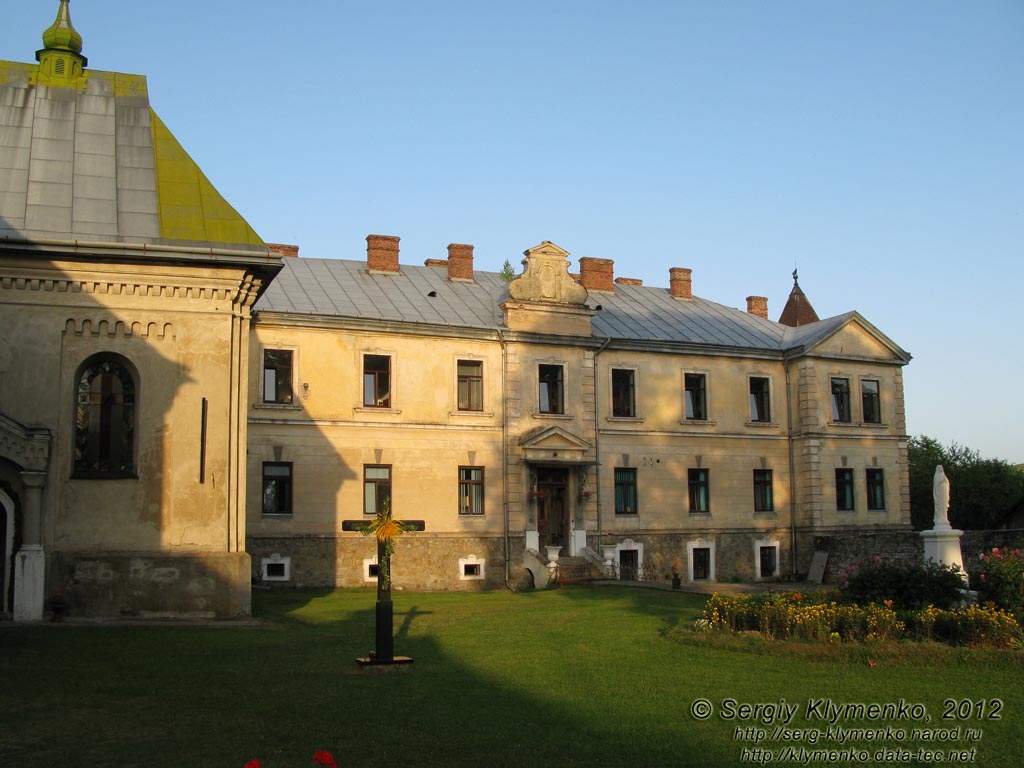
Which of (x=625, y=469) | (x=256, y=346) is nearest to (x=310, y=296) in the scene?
(x=256, y=346)

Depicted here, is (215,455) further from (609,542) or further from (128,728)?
(609,542)

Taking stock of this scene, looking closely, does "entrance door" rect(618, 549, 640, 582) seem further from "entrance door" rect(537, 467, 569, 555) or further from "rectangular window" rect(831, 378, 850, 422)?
"rectangular window" rect(831, 378, 850, 422)

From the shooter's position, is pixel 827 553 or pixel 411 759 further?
pixel 827 553

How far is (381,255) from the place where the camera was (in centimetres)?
3497

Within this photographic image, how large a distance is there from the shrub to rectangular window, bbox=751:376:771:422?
19.1m

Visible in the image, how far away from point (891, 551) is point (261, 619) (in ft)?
69.2

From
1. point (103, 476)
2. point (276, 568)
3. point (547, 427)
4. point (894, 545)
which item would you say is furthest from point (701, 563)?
point (103, 476)

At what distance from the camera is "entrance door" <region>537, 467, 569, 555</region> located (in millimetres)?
32438

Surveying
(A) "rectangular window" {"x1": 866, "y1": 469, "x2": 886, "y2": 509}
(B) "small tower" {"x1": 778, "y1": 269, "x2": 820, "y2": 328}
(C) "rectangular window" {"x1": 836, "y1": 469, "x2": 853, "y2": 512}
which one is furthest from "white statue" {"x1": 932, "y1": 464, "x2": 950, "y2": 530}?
(B) "small tower" {"x1": 778, "y1": 269, "x2": 820, "y2": 328}

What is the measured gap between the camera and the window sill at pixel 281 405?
28.8 meters

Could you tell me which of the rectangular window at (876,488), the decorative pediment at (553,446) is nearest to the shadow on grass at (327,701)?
the decorative pediment at (553,446)

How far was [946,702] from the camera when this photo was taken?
11.4 m

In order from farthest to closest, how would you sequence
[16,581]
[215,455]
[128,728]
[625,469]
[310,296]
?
[625,469], [310,296], [215,455], [16,581], [128,728]

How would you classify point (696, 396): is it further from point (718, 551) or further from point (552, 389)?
point (552, 389)
